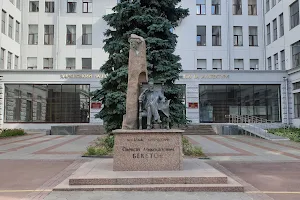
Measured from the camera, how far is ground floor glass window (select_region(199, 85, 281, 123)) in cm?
3366

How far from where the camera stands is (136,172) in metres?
8.67

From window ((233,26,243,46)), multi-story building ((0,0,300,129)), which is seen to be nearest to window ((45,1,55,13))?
multi-story building ((0,0,300,129))

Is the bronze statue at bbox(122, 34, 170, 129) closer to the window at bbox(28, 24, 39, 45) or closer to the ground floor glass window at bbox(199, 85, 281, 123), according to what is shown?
the ground floor glass window at bbox(199, 85, 281, 123)

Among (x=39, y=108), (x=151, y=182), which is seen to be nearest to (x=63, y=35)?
(x=39, y=108)

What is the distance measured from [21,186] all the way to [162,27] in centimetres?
1077

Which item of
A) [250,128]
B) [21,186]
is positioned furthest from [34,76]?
[21,186]

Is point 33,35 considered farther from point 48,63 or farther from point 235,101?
point 235,101

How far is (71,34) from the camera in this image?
3759cm

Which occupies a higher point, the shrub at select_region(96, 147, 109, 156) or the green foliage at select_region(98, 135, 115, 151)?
the green foliage at select_region(98, 135, 115, 151)

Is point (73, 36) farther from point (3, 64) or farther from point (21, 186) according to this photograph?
point (21, 186)

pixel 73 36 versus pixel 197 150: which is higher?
pixel 73 36

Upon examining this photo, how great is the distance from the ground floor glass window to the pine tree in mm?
17454

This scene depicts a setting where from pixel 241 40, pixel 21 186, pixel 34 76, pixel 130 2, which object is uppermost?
pixel 241 40

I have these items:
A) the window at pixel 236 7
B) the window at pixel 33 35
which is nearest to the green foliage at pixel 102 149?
the window at pixel 33 35
